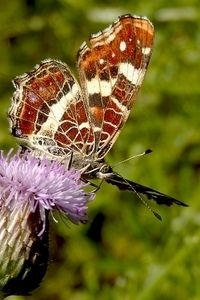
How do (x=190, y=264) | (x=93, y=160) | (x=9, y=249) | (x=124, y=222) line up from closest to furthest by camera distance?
1. (x=9, y=249)
2. (x=93, y=160)
3. (x=190, y=264)
4. (x=124, y=222)

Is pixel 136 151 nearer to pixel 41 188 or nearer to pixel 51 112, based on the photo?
pixel 51 112

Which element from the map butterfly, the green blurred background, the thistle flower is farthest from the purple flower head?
the green blurred background

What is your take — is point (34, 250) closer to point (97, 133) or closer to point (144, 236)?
point (97, 133)

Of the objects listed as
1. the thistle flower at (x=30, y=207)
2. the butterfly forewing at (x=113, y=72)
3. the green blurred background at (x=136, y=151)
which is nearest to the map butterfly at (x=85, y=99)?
the butterfly forewing at (x=113, y=72)

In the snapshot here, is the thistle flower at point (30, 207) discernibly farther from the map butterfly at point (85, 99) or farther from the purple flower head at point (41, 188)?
the map butterfly at point (85, 99)

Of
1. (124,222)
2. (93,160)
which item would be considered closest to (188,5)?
(124,222)
